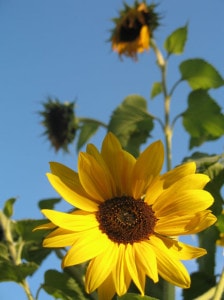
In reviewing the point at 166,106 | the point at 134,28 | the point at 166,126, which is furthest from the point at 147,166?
the point at 134,28

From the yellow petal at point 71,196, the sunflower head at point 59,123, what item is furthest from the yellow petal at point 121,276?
the sunflower head at point 59,123

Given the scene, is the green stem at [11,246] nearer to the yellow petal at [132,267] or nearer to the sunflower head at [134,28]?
the yellow petal at [132,267]

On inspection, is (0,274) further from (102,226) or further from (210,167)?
(210,167)

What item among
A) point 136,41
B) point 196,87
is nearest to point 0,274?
point 196,87

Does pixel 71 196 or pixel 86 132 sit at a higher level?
pixel 86 132

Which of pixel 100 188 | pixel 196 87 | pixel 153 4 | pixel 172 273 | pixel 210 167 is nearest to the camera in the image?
pixel 172 273

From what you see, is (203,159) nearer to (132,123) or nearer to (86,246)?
(86,246)

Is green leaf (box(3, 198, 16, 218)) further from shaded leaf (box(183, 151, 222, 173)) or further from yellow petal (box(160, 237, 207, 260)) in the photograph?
yellow petal (box(160, 237, 207, 260))
